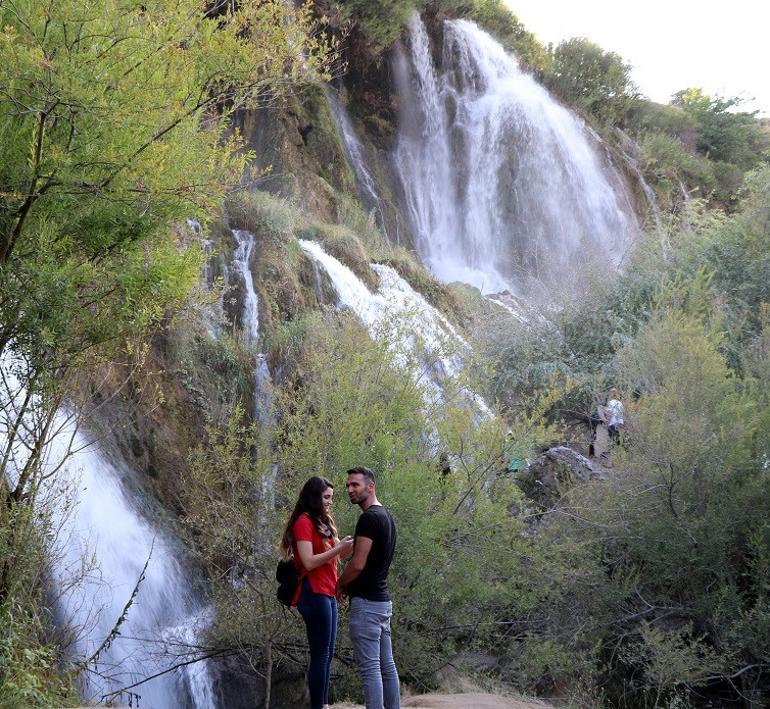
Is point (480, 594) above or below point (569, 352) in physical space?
below

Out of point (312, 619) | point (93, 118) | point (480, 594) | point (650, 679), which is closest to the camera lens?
point (312, 619)

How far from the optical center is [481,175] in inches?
1048

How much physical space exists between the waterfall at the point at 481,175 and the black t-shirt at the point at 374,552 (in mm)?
20483

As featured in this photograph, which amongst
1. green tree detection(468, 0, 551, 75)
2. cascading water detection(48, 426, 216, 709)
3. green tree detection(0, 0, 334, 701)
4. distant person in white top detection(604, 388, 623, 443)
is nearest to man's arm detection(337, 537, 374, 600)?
green tree detection(0, 0, 334, 701)

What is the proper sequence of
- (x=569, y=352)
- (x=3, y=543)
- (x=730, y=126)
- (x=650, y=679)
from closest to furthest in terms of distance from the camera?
(x=3, y=543), (x=650, y=679), (x=569, y=352), (x=730, y=126)

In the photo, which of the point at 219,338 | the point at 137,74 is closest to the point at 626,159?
the point at 219,338

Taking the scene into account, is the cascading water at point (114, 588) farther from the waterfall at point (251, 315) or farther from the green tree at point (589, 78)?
the green tree at point (589, 78)

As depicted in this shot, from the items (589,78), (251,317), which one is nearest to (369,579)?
(251,317)

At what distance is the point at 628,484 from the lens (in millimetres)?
10234

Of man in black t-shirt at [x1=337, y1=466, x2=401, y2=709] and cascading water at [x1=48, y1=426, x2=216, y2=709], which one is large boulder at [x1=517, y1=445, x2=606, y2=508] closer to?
cascading water at [x1=48, y1=426, x2=216, y2=709]

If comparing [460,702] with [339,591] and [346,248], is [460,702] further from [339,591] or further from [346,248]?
[346,248]

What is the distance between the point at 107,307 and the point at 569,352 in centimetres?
1328

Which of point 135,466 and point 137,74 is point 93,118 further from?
point 135,466

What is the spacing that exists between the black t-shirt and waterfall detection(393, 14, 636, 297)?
20.5 meters
